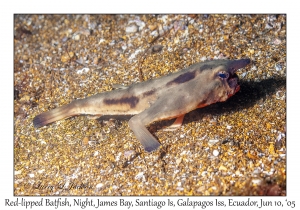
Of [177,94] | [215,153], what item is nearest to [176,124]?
[177,94]

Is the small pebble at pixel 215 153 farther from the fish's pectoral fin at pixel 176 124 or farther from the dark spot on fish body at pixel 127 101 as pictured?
the dark spot on fish body at pixel 127 101

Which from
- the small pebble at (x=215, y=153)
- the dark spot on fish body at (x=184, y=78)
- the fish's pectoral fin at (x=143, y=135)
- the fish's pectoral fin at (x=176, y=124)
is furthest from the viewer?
the fish's pectoral fin at (x=176, y=124)

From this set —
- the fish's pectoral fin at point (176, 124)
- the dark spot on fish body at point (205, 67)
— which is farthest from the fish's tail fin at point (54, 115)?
the dark spot on fish body at point (205, 67)

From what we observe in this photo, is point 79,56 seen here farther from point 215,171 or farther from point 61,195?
point 215,171

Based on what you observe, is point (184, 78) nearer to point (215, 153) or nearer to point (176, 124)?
point (176, 124)

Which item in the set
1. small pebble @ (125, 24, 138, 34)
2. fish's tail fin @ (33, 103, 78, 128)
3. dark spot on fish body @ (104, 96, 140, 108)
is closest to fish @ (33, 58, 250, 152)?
dark spot on fish body @ (104, 96, 140, 108)

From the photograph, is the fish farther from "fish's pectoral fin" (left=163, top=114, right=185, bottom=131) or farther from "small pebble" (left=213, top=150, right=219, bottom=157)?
"small pebble" (left=213, top=150, right=219, bottom=157)

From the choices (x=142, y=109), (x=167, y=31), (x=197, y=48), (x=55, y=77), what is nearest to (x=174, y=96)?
(x=142, y=109)
